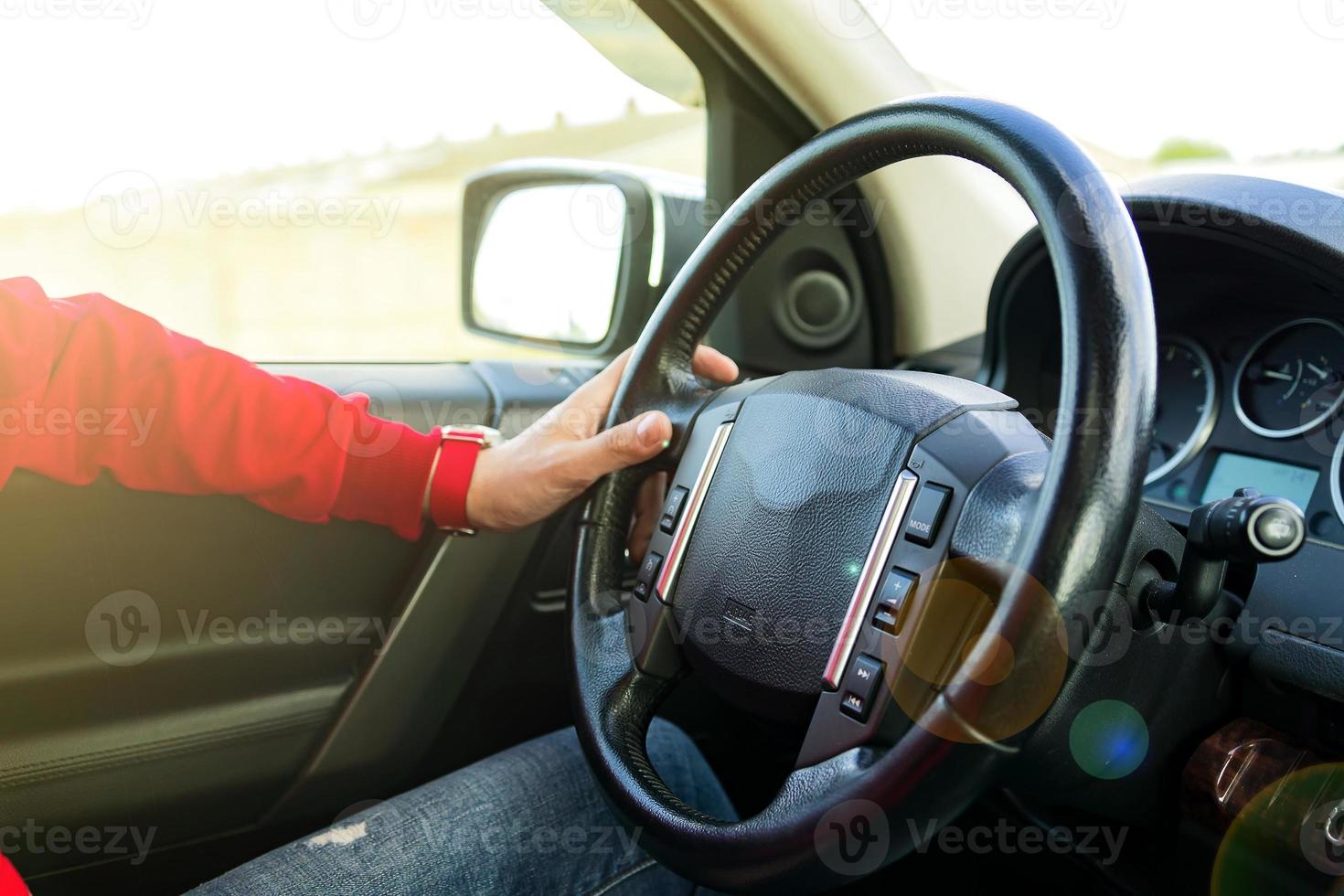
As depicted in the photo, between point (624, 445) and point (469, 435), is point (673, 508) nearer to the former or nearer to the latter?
point (624, 445)

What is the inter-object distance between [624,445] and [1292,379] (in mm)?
801

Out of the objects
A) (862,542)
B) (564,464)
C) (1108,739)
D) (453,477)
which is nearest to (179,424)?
(453,477)

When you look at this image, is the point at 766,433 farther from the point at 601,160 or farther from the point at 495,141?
the point at 495,141

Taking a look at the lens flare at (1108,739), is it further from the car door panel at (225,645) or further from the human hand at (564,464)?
the car door panel at (225,645)

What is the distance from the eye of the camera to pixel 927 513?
2.77ft

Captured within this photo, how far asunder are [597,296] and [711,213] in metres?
0.25

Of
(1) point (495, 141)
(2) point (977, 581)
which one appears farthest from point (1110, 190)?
(1) point (495, 141)

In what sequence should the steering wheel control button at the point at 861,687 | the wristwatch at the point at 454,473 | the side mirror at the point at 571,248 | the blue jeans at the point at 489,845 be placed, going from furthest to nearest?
the side mirror at the point at 571,248, the wristwatch at the point at 454,473, the blue jeans at the point at 489,845, the steering wheel control button at the point at 861,687

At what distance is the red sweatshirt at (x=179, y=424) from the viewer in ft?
3.80

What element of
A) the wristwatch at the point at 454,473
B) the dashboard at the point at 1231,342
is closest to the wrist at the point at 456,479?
the wristwatch at the point at 454,473

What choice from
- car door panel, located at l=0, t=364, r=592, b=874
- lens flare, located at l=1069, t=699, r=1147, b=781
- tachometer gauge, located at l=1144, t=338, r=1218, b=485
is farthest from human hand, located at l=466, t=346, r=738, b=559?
tachometer gauge, located at l=1144, t=338, r=1218, b=485

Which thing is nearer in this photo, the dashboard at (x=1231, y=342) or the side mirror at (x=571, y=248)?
the dashboard at (x=1231, y=342)

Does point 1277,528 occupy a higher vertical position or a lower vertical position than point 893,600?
higher

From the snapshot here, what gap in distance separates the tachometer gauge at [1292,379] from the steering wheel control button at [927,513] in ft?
2.00
